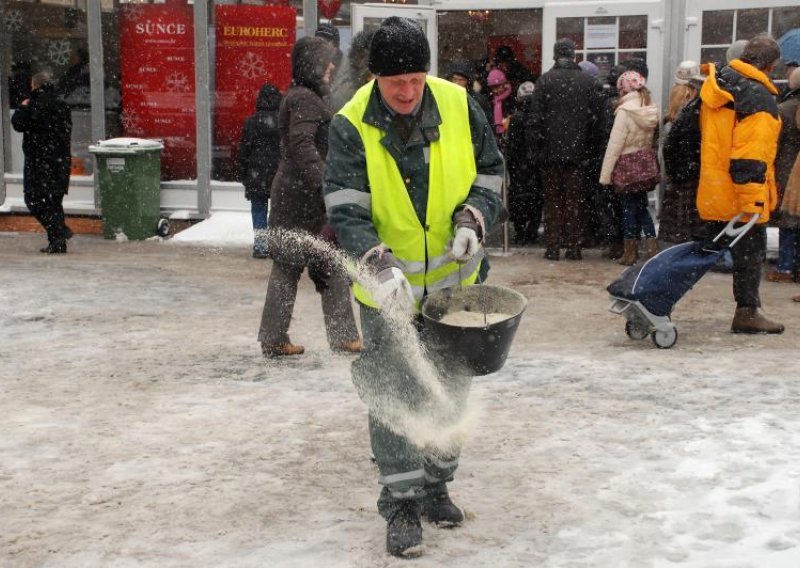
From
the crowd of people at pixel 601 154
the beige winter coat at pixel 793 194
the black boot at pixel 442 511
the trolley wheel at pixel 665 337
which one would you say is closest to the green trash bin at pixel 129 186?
the crowd of people at pixel 601 154

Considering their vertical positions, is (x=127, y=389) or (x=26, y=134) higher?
(x=26, y=134)

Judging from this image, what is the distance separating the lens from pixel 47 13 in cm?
1365

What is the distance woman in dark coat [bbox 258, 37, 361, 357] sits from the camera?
21.7 feet

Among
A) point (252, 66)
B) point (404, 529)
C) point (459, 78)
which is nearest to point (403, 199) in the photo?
point (404, 529)

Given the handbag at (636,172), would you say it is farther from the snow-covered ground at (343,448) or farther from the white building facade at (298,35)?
the snow-covered ground at (343,448)

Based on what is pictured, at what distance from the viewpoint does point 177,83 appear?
513 inches

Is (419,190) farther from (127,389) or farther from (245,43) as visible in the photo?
(245,43)

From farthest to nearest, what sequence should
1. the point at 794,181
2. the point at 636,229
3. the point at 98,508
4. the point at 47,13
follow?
the point at 47,13, the point at 636,229, the point at 794,181, the point at 98,508

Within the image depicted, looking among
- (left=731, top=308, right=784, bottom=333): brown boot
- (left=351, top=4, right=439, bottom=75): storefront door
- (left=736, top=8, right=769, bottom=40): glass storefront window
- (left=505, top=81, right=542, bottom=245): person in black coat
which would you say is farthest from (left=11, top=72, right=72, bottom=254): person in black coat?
(left=731, top=308, right=784, bottom=333): brown boot

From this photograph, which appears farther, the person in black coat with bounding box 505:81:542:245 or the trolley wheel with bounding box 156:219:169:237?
the trolley wheel with bounding box 156:219:169:237

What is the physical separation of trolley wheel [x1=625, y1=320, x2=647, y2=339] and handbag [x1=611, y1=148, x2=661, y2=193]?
3.12 metres

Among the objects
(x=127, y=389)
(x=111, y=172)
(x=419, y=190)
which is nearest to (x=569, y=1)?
(x=111, y=172)

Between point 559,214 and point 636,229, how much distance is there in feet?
2.68

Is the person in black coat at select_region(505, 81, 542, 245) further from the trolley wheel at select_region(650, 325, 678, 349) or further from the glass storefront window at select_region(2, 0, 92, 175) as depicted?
the glass storefront window at select_region(2, 0, 92, 175)
